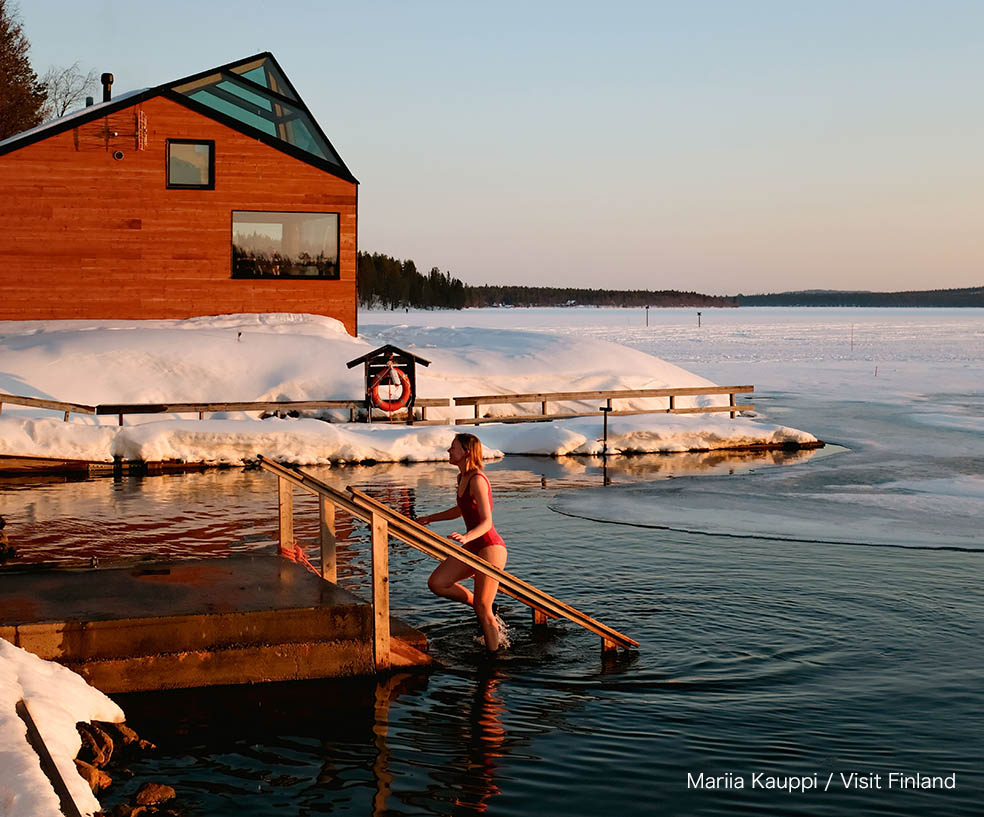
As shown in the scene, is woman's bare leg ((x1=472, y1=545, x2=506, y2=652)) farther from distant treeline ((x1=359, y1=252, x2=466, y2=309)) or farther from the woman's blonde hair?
distant treeline ((x1=359, y1=252, x2=466, y2=309))

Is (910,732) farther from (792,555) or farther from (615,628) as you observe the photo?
(792,555)

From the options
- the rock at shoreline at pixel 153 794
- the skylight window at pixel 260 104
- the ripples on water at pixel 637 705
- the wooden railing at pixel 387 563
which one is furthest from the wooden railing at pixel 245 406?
the rock at shoreline at pixel 153 794

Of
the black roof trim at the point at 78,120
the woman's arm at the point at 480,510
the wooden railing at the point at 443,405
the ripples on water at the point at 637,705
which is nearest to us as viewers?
the ripples on water at the point at 637,705

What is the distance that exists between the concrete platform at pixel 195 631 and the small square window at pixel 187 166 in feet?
80.5

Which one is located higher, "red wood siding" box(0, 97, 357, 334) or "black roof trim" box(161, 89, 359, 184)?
"black roof trim" box(161, 89, 359, 184)

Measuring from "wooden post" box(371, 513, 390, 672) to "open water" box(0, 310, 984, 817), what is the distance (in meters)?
0.21

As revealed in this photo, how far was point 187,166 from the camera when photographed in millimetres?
32125

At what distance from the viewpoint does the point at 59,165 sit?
31359 millimetres

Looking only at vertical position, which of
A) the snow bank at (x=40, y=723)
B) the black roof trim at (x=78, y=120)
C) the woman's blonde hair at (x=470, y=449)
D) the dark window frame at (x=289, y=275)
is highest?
the black roof trim at (x=78, y=120)

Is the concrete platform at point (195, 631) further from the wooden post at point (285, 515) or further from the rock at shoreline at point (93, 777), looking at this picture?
the wooden post at point (285, 515)

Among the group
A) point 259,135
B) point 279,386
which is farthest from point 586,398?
point 259,135

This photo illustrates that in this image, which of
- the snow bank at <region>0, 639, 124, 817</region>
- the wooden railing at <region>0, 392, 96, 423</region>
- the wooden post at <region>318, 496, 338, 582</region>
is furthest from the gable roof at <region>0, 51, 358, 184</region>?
the snow bank at <region>0, 639, 124, 817</region>

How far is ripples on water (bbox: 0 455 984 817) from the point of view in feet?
21.5

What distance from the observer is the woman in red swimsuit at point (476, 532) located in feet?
29.0
